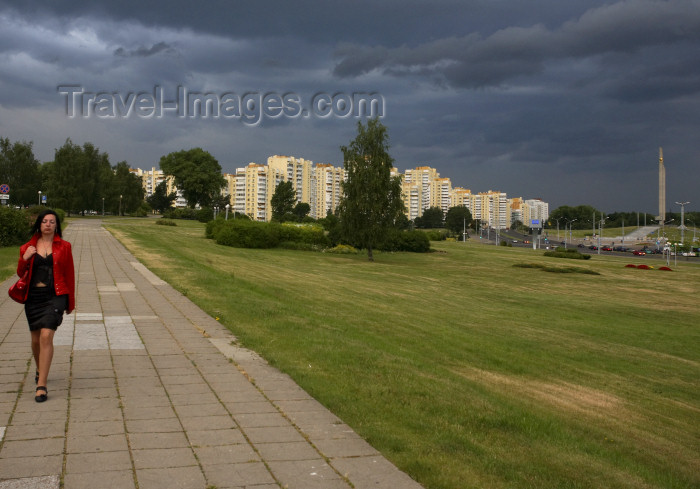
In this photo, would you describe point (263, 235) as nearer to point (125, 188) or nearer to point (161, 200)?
point (125, 188)

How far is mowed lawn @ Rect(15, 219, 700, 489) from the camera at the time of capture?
4969mm

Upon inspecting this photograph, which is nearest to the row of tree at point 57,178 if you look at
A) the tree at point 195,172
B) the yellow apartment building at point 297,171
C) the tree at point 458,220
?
the tree at point 195,172

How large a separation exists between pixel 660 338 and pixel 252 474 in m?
17.3

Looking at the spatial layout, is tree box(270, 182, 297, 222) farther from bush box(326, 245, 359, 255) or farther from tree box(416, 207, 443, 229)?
tree box(416, 207, 443, 229)

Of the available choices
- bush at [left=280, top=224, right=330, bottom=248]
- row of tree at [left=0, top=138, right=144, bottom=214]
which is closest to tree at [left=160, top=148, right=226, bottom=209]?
row of tree at [left=0, top=138, right=144, bottom=214]

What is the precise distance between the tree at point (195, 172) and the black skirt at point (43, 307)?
9075cm

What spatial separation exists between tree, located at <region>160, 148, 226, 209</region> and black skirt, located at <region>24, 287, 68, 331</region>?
298 ft

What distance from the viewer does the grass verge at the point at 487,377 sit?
196 inches

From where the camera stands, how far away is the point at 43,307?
5.64m

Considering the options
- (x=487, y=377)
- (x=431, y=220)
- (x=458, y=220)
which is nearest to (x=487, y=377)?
(x=487, y=377)

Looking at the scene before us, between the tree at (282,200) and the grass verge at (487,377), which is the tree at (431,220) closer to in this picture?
the tree at (282,200)

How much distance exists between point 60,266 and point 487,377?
670cm

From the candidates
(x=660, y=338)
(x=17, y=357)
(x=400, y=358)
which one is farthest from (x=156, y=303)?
(x=660, y=338)

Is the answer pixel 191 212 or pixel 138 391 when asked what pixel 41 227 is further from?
pixel 191 212
